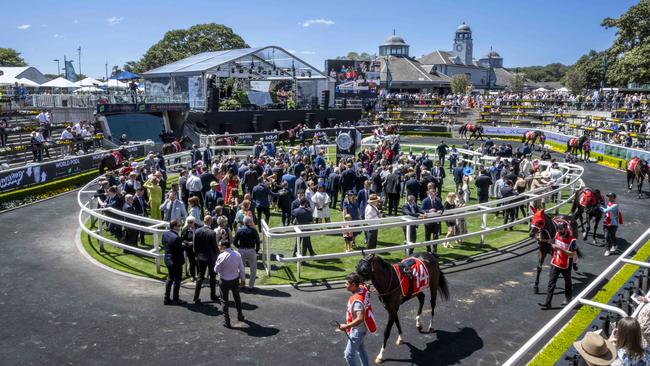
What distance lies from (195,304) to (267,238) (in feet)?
6.63

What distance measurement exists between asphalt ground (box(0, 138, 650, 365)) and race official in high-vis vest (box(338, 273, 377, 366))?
33.6 inches

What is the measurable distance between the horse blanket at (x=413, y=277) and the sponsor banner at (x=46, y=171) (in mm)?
16476

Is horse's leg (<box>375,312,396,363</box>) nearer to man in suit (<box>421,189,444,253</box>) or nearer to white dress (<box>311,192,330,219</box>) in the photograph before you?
man in suit (<box>421,189,444,253</box>)

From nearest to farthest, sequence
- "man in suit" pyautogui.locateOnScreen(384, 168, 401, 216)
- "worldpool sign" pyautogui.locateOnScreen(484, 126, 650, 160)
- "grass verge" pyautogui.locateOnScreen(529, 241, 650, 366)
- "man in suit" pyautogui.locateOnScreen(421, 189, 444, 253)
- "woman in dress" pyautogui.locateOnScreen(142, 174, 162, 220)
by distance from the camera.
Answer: "grass verge" pyautogui.locateOnScreen(529, 241, 650, 366)
"man in suit" pyautogui.locateOnScreen(421, 189, 444, 253)
"woman in dress" pyautogui.locateOnScreen(142, 174, 162, 220)
"man in suit" pyautogui.locateOnScreen(384, 168, 401, 216)
"worldpool sign" pyautogui.locateOnScreen(484, 126, 650, 160)

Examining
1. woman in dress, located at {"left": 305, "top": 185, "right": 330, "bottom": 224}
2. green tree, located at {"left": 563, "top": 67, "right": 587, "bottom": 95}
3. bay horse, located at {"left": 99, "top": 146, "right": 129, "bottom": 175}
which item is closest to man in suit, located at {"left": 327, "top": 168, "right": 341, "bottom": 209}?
woman in dress, located at {"left": 305, "top": 185, "right": 330, "bottom": 224}

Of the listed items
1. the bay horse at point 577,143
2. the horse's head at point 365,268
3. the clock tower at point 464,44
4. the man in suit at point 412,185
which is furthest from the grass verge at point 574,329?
the clock tower at point 464,44

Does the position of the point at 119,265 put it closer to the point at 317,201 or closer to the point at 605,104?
the point at 317,201

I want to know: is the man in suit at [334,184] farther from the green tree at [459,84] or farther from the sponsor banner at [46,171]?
the green tree at [459,84]

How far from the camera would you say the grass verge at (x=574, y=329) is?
6766mm

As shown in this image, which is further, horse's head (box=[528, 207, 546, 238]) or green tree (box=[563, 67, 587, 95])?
green tree (box=[563, 67, 587, 95])

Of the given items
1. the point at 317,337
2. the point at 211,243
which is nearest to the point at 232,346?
the point at 317,337

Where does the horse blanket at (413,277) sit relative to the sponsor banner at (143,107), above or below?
below

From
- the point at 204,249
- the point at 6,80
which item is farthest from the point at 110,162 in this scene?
the point at 6,80

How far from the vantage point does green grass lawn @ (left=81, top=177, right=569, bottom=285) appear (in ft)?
36.0
